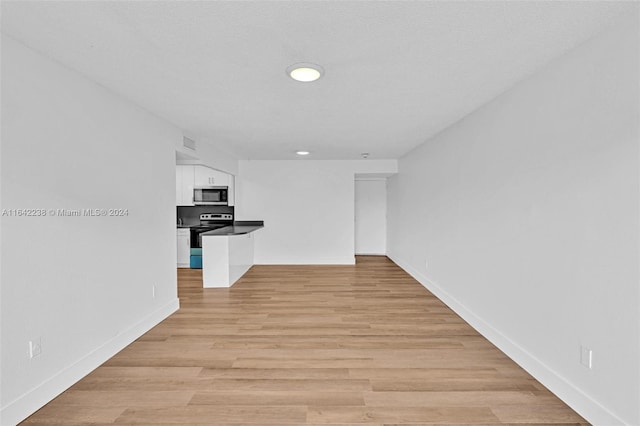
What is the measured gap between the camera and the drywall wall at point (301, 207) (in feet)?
23.9

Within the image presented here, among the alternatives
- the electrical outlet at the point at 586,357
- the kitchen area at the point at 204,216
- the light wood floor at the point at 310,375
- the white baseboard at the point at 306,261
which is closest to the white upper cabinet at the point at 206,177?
the kitchen area at the point at 204,216

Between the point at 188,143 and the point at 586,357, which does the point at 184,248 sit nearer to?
the point at 188,143

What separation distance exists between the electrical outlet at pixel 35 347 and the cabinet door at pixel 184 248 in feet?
15.7

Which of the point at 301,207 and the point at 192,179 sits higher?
the point at 192,179

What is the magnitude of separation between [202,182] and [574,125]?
6.27 meters

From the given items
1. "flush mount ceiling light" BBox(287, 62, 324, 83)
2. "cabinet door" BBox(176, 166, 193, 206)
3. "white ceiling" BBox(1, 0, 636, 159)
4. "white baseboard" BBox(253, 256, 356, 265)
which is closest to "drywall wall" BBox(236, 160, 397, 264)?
"white baseboard" BBox(253, 256, 356, 265)

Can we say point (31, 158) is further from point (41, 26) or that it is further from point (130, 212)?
point (130, 212)

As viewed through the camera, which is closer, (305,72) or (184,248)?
(305,72)

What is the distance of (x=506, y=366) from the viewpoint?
8.75ft

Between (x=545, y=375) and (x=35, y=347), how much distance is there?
3446 mm

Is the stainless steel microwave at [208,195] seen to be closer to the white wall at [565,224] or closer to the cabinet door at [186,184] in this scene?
the cabinet door at [186,184]

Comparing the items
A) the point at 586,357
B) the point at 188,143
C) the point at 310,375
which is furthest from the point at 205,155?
the point at 586,357

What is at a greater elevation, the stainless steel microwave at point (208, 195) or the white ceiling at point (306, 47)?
the white ceiling at point (306, 47)

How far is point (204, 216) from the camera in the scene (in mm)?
7281
